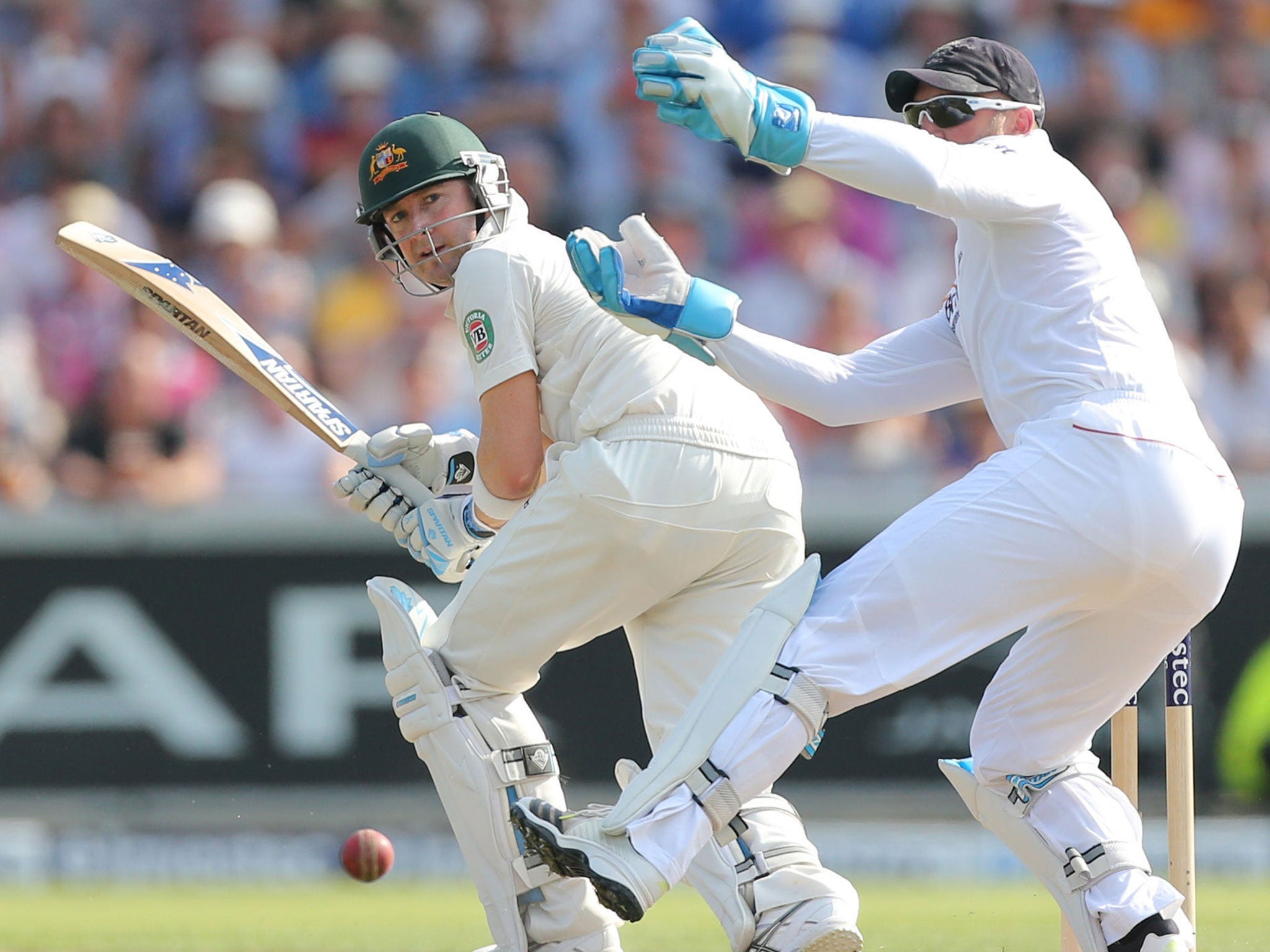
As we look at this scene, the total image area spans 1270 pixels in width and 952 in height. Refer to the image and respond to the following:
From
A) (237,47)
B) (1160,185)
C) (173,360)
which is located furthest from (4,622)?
(1160,185)

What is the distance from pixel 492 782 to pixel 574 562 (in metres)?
0.51

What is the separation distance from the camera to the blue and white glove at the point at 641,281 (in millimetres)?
3668

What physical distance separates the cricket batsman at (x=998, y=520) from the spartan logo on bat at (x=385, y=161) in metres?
0.67

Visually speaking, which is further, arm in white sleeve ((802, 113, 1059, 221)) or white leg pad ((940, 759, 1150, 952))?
white leg pad ((940, 759, 1150, 952))

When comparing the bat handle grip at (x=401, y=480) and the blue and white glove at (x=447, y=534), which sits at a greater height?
the bat handle grip at (x=401, y=480)

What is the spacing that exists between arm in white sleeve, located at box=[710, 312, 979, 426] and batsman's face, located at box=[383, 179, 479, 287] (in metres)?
0.74

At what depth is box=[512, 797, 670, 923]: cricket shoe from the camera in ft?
10.7

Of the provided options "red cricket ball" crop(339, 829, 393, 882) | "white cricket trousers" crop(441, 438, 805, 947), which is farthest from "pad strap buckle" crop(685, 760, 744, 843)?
"red cricket ball" crop(339, 829, 393, 882)

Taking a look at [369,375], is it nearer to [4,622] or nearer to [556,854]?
[4,622]

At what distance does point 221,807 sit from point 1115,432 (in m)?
4.54

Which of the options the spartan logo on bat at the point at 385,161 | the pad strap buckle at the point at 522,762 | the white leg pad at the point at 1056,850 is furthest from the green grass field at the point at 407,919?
the spartan logo on bat at the point at 385,161

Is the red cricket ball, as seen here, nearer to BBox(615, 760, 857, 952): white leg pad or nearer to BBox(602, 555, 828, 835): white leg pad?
BBox(615, 760, 857, 952): white leg pad

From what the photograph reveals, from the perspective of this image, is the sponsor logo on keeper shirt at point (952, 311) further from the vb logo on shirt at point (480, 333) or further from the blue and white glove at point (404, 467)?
the blue and white glove at point (404, 467)

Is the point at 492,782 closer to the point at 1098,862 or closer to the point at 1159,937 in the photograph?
the point at 1098,862
